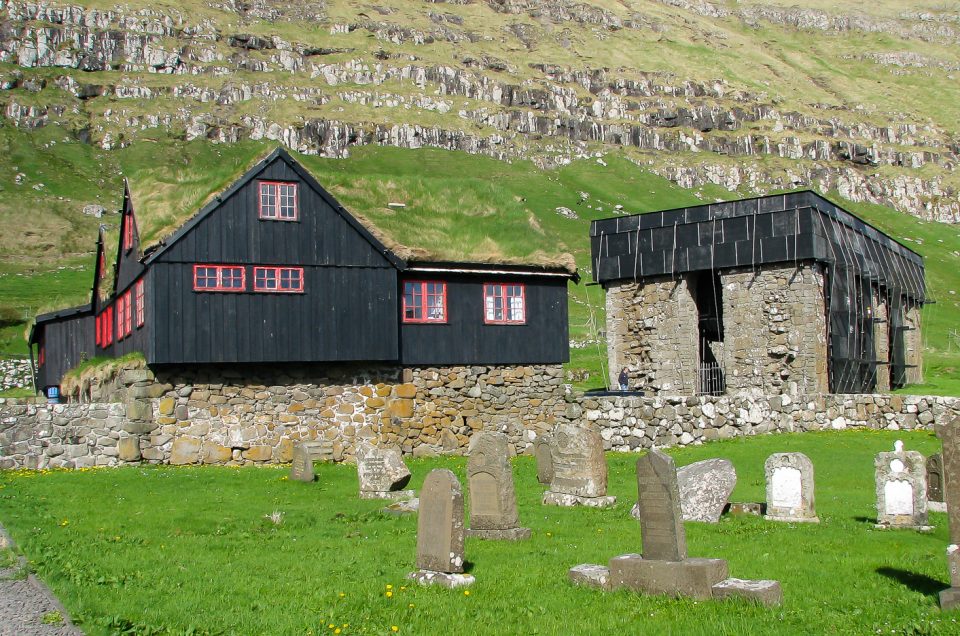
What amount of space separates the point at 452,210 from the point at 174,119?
6134 inches

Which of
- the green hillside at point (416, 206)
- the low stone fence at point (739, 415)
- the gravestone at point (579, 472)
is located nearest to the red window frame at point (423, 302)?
the green hillside at point (416, 206)

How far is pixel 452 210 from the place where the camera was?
113 feet

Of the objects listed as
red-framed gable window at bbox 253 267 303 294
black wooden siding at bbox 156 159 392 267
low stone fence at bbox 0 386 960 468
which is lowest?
low stone fence at bbox 0 386 960 468

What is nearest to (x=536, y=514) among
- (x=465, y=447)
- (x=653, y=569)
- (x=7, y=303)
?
(x=653, y=569)

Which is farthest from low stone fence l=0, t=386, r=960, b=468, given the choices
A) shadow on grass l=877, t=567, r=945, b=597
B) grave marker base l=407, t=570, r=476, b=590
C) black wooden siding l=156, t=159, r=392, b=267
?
shadow on grass l=877, t=567, r=945, b=597

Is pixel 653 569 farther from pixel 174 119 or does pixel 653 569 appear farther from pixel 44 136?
pixel 174 119

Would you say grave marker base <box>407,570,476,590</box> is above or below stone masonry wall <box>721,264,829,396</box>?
below

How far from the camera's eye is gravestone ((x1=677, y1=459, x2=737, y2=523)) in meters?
16.9

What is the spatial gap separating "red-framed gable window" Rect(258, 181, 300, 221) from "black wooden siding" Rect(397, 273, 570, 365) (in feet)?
14.4

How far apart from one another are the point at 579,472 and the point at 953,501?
32.1 feet

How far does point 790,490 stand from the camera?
55.5ft

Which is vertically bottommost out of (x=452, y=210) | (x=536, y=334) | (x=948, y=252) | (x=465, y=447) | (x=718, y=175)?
(x=465, y=447)

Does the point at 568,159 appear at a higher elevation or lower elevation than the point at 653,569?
higher

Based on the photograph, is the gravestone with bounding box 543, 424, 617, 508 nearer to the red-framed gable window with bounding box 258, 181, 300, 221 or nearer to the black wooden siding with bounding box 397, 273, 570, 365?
the black wooden siding with bounding box 397, 273, 570, 365
